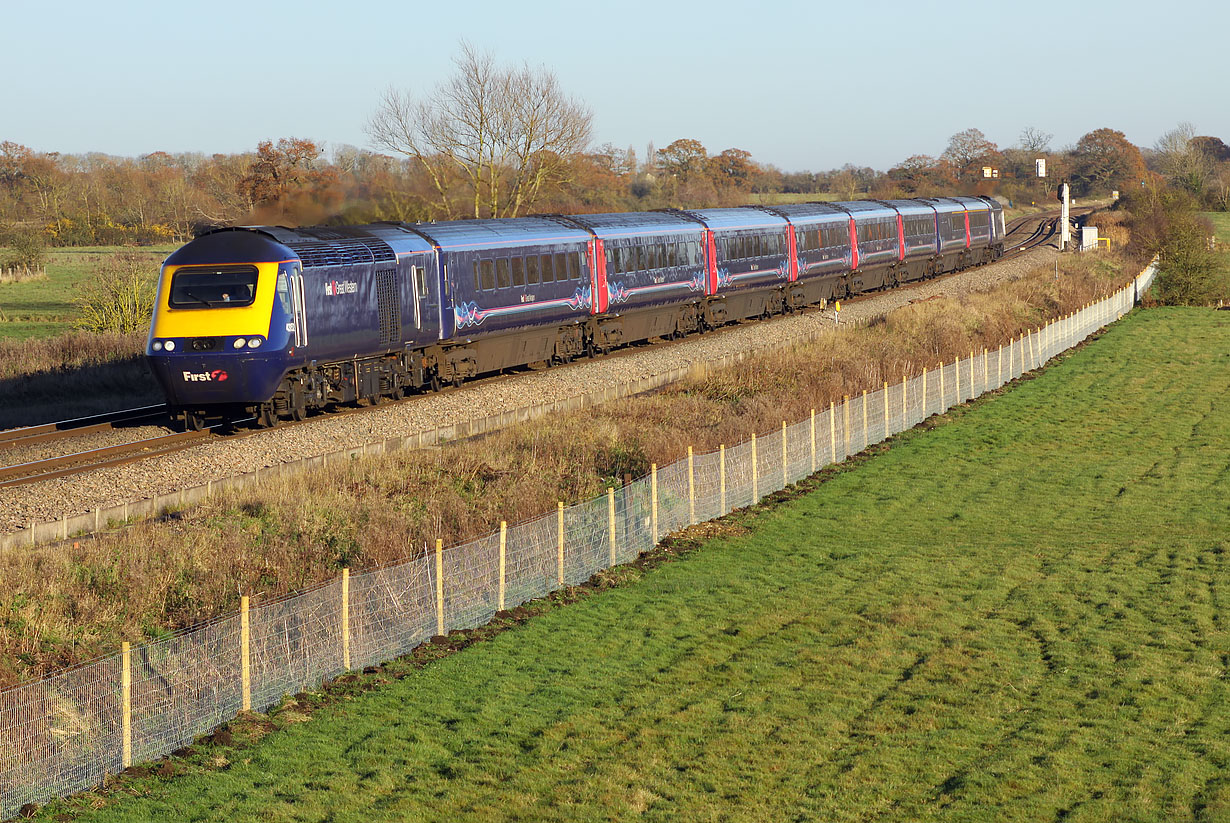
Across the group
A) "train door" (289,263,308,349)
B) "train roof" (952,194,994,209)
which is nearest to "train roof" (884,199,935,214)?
"train roof" (952,194,994,209)

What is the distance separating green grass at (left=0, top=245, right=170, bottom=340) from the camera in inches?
2200

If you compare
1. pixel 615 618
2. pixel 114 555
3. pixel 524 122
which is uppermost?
pixel 524 122

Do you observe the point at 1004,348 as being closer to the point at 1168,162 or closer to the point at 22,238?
the point at 22,238

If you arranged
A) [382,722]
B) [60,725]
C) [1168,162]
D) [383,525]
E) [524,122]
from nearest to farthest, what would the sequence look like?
[60,725] → [382,722] → [383,525] → [524,122] → [1168,162]

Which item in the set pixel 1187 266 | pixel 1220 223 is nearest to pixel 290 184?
pixel 1187 266

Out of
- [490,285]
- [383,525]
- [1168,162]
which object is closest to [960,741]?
[383,525]

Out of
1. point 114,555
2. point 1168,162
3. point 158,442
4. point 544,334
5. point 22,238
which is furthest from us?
point 1168,162

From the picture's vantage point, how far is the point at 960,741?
11797 mm

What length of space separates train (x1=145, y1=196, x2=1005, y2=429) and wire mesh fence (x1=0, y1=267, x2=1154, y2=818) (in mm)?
8405

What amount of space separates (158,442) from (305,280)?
410cm

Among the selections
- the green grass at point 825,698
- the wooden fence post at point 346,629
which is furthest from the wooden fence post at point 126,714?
the wooden fence post at point 346,629

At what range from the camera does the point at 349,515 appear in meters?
18.5

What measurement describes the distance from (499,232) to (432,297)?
149 inches

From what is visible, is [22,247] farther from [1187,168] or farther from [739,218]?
→ [1187,168]
